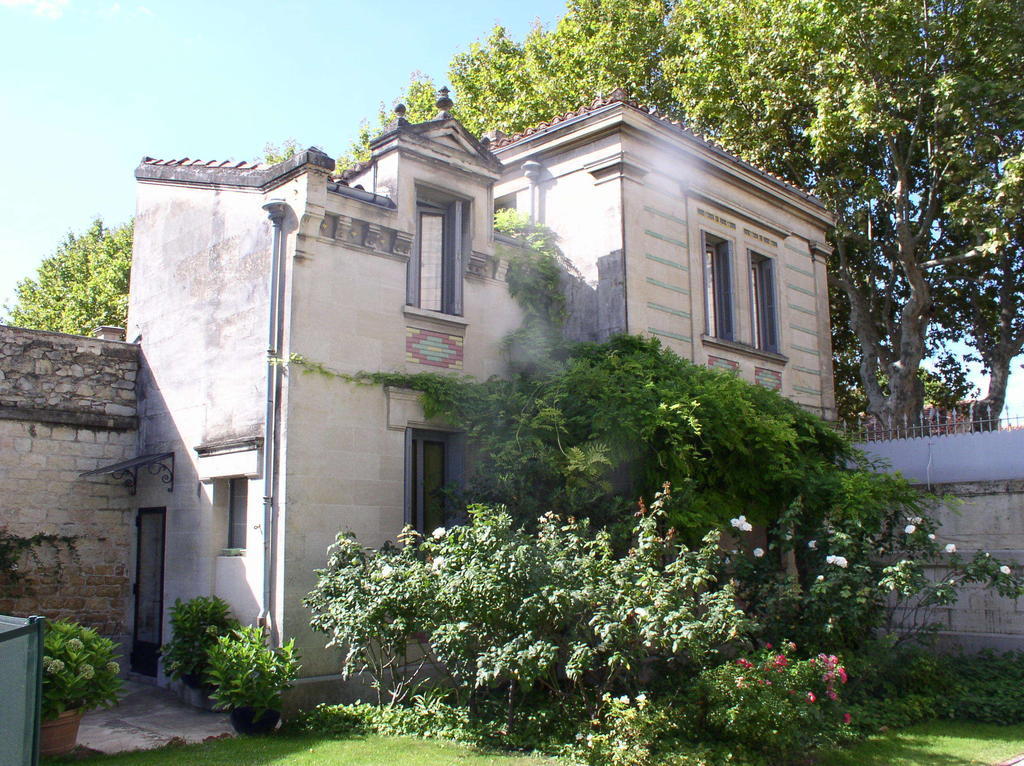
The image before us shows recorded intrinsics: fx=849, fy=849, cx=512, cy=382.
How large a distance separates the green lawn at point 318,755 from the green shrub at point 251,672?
0.38 m

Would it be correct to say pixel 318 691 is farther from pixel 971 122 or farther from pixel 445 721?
pixel 971 122

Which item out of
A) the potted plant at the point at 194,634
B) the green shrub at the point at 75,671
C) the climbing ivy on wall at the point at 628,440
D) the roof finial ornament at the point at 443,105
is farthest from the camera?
the roof finial ornament at the point at 443,105

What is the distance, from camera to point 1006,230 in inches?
649

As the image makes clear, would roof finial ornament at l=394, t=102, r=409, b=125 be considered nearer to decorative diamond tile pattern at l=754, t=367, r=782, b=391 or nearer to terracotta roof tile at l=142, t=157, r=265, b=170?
terracotta roof tile at l=142, t=157, r=265, b=170

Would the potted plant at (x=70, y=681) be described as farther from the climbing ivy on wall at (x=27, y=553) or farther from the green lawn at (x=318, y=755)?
the climbing ivy on wall at (x=27, y=553)

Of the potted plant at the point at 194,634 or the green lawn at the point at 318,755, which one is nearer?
the green lawn at the point at 318,755

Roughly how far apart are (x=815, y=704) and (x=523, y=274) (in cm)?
689

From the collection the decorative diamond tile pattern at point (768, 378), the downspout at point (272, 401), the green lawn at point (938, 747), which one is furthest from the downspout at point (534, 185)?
the green lawn at point (938, 747)

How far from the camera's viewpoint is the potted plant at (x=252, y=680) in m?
8.33

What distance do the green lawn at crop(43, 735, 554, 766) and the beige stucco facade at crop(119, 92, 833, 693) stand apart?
4.45 feet

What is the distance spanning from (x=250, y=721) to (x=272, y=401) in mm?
3322

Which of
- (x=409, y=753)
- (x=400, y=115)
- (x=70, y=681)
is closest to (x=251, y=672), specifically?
(x=70, y=681)

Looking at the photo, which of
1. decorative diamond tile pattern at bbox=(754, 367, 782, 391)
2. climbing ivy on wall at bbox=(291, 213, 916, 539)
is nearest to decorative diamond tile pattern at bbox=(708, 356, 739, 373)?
decorative diamond tile pattern at bbox=(754, 367, 782, 391)

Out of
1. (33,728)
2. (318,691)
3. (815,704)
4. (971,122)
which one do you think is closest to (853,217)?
(971,122)
